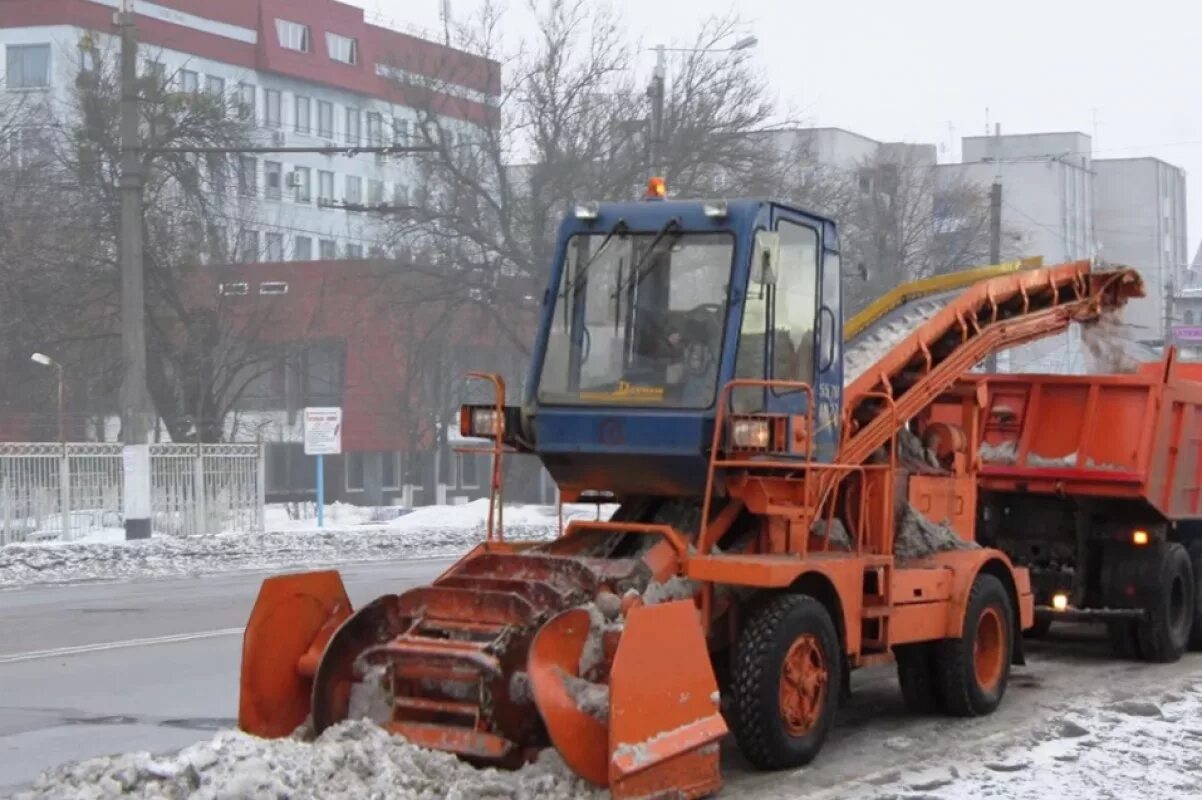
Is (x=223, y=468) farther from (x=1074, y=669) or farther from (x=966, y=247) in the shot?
(x=966, y=247)

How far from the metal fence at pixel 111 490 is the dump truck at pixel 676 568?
821 inches

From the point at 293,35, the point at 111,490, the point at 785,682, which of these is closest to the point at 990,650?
the point at 785,682

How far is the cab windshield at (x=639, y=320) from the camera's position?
32.4 ft

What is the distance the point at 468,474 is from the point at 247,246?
16604 mm

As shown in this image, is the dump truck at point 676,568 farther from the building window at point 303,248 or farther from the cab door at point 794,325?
the building window at point 303,248

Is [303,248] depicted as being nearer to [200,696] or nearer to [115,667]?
[115,667]

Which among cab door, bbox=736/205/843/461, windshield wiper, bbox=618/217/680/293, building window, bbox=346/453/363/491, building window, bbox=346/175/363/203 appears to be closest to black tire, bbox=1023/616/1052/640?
cab door, bbox=736/205/843/461

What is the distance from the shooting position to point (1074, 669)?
1397cm

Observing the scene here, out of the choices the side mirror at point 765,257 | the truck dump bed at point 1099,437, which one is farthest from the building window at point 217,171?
the side mirror at point 765,257

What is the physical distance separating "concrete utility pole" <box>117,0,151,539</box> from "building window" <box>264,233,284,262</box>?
32.5 meters

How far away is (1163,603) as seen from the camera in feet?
47.6

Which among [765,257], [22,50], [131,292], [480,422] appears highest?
[22,50]

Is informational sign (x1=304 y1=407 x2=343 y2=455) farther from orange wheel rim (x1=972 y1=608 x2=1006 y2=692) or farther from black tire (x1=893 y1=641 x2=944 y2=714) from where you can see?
black tire (x1=893 y1=641 x2=944 y2=714)

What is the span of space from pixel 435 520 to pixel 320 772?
29.7 metres
